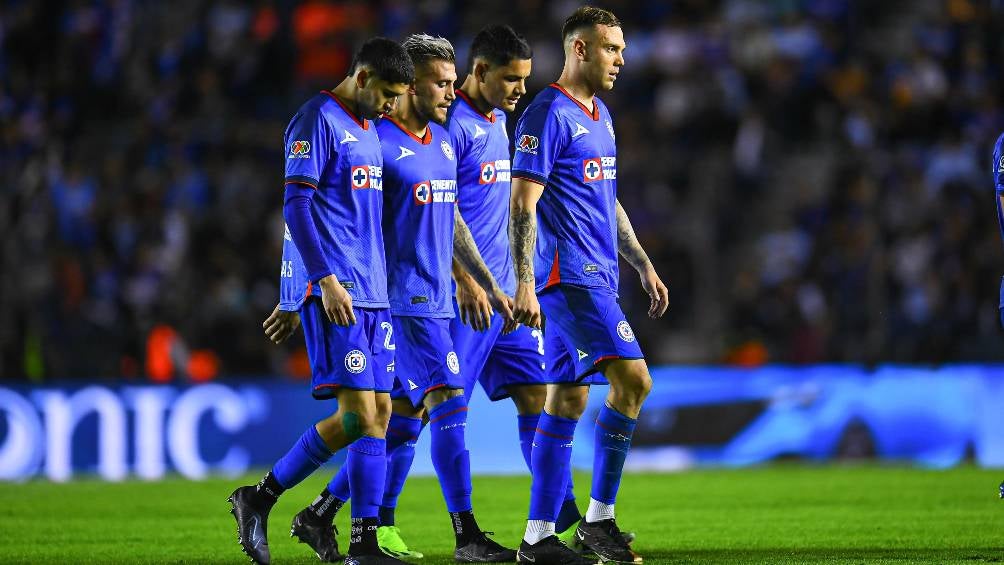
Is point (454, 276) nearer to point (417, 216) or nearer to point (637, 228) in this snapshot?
point (417, 216)

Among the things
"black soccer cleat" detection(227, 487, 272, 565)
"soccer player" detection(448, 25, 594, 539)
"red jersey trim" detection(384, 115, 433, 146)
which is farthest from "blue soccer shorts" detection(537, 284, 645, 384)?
"black soccer cleat" detection(227, 487, 272, 565)

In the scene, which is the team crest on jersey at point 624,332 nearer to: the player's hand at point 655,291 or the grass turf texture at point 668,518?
the player's hand at point 655,291

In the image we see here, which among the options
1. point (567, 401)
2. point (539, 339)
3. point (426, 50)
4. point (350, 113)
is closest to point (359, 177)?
point (350, 113)

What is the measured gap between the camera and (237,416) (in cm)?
1471

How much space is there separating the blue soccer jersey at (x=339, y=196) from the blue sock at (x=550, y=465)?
1.03 metres

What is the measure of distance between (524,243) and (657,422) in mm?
8054

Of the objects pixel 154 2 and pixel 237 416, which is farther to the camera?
pixel 154 2

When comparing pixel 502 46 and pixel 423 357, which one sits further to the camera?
pixel 502 46

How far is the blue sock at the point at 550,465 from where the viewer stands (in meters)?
7.15

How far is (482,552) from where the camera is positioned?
743 centimetres

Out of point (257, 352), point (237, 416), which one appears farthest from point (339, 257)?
point (257, 352)

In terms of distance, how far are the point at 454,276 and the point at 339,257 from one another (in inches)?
43.8

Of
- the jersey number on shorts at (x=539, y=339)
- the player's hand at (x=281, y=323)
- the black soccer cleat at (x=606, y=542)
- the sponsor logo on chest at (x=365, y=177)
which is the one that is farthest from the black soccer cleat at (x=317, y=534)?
the sponsor logo on chest at (x=365, y=177)

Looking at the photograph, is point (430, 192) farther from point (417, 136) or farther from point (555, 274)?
point (555, 274)
